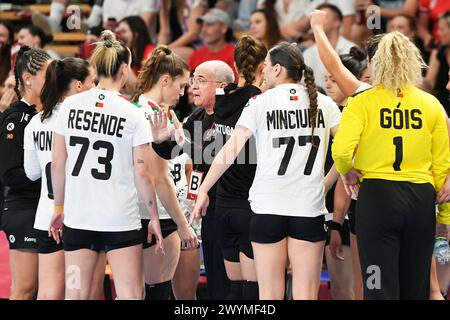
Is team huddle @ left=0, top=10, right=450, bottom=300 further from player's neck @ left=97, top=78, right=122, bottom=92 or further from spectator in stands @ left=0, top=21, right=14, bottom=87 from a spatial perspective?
spectator in stands @ left=0, top=21, right=14, bottom=87

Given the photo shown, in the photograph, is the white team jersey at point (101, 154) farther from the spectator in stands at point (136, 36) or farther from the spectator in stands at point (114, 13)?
the spectator in stands at point (114, 13)

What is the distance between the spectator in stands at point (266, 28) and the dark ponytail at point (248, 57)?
11.6 ft

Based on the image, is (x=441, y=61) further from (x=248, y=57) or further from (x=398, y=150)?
(x=398, y=150)

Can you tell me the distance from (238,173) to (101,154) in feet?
3.34

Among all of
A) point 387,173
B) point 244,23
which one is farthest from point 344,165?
point 244,23

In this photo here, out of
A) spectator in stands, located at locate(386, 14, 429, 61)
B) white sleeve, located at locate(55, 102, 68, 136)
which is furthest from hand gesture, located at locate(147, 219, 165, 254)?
spectator in stands, located at locate(386, 14, 429, 61)

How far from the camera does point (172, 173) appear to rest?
20.1ft

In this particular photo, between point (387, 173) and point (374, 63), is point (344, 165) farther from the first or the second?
point (374, 63)

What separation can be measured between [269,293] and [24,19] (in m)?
7.08

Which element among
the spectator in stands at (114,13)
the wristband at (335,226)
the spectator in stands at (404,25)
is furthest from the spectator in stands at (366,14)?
the wristband at (335,226)

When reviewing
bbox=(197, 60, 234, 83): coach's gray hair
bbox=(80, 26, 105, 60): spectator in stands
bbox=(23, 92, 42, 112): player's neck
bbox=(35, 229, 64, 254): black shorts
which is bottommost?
bbox=(35, 229, 64, 254): black shorts

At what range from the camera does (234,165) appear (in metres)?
5.58

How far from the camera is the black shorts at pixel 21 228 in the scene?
5.52 metres

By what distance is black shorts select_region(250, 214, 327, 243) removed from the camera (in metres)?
5.04
